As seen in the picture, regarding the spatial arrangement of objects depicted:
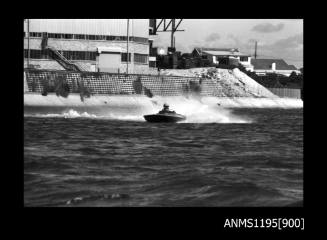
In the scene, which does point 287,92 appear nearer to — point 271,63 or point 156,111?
point 271,63

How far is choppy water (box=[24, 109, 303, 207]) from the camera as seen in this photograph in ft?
52.8

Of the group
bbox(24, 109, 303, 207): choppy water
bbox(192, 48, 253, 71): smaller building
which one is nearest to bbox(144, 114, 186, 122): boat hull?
bbox(24, 109, 303, 207): choppy water

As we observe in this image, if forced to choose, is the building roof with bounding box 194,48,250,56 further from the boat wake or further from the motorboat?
the motorboat

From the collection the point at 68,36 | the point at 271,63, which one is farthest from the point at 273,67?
the point at 68,36

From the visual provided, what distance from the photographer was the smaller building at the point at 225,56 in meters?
134

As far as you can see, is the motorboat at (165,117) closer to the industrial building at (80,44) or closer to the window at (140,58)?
the industrial building at (80,44)

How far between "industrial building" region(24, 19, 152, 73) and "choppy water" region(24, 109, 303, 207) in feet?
158

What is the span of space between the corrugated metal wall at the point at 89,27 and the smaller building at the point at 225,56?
4781cm

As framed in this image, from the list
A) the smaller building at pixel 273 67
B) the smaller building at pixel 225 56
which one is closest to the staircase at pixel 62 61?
the smaller building at pixel 225 56

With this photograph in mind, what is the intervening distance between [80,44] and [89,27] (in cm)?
252

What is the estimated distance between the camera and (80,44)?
81812 mm
